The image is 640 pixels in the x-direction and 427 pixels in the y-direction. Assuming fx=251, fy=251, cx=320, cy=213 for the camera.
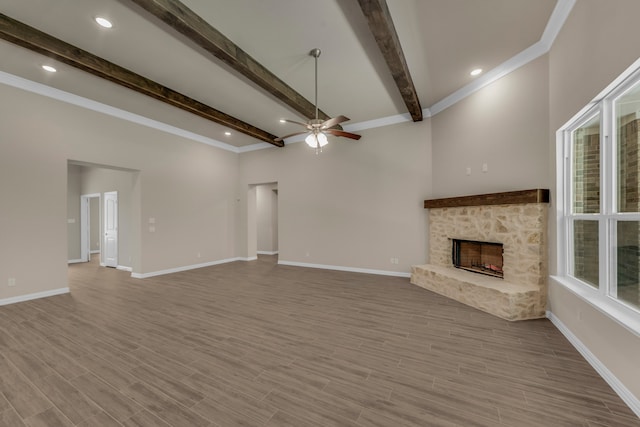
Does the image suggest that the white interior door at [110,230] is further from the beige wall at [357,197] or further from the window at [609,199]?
the window at [609,199]

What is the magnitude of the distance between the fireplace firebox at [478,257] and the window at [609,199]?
1182 mm

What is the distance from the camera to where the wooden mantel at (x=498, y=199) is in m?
3.08

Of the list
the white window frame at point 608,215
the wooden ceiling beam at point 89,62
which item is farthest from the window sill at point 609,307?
the wooden ceiling beam at point 89,62

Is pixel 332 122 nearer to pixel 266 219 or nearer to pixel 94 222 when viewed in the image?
pixel 266 219

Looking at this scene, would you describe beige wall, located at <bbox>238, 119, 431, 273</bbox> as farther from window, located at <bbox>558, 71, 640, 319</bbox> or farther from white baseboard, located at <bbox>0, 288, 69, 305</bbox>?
white baseboard, located at <bbox>0, 288, 69, 305</bbox>

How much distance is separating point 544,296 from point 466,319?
106 centimetres

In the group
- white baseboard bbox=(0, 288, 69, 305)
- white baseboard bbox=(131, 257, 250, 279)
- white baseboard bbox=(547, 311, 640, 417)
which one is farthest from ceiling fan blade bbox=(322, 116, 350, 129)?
white baseboard bbox=(0, 288, 69, 305)

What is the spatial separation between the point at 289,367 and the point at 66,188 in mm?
4861

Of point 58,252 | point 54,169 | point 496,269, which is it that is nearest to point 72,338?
point 58,252

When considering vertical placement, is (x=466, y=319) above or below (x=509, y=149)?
below

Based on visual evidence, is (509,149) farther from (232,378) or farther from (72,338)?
(72,338)

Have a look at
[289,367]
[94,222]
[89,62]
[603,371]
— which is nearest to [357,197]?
[289,367]

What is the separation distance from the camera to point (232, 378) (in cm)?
200

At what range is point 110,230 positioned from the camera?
6.72 metres
